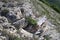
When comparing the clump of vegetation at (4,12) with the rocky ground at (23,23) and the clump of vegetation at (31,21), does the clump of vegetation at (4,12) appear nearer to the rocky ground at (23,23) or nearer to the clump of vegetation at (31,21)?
the rocky ground at (23,23)

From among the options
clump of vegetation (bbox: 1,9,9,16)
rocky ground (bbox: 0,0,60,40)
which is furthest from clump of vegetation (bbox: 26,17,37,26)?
clump of vegetation (bbox: 1,9,9,16)

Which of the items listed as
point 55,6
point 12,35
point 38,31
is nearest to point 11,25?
point 12,35

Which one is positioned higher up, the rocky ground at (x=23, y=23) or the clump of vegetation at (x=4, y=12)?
the clump of vegetation at (x=4, y=12)

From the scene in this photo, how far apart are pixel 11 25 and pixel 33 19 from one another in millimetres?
2401

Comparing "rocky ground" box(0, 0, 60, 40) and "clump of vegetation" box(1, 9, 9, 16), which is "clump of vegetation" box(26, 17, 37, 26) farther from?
"clump of vegetation" box(1, 9, 9, 16)

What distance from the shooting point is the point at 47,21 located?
2042 cm

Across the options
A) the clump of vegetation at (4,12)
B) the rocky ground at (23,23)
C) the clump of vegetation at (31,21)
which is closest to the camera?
the rocky ground at (23,23)

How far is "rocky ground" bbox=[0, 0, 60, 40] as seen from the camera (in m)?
16.5

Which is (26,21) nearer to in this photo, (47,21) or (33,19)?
(33,19)

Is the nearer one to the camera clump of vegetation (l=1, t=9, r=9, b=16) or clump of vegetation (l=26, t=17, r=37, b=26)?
clump of vegetation (l=1, t=9, r=9, b=16)

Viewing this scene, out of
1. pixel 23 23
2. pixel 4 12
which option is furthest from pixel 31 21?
A: pixel 4 12

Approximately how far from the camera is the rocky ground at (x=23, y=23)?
649 inches

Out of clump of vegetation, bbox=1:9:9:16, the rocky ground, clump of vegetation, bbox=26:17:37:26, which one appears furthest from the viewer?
clump of vegetation, bbox=26:17:37:26

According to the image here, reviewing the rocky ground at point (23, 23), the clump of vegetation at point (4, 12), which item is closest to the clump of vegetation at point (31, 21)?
the rocky ground at point (23, 23)
